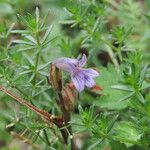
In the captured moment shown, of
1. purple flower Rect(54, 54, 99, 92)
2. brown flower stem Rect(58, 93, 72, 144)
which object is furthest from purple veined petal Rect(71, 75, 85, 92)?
brown flower stem Rect(58, 93, 72, 144)

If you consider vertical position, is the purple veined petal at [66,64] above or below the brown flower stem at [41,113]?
above

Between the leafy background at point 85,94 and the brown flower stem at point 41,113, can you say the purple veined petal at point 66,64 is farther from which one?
the brown flower stem at point 41,113

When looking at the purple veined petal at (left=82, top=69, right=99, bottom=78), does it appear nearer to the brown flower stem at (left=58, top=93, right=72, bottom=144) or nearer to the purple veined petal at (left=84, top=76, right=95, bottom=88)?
the purple veined petal at (left=84, top=76, right=95, bottom=88)

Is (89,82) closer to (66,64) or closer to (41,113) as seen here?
(66,64)

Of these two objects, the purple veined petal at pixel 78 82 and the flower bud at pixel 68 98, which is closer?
the purple veined petal at pixel 78 82

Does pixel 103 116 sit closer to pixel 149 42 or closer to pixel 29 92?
pixel 29 92

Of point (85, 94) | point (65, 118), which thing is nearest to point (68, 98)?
point (65, 118)

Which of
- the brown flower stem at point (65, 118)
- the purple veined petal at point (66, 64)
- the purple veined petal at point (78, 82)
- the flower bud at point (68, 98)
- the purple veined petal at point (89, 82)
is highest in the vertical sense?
the purple veined petal at point (66, 64)

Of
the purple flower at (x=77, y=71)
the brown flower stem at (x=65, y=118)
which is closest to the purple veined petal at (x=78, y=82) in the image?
the purple flower at (x=77, y=71)
